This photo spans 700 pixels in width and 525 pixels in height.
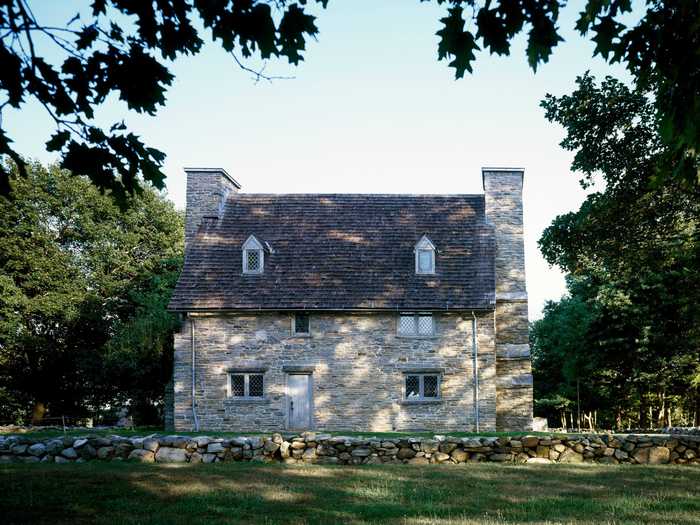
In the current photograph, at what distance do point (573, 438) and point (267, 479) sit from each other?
28.6 ft

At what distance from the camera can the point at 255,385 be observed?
29.4 metres

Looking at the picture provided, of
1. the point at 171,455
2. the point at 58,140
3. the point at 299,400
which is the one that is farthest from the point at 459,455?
the point at 58,140

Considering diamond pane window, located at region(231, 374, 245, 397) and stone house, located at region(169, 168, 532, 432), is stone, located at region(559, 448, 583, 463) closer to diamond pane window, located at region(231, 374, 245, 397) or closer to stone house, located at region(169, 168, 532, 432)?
stone house, located at region(169, 168, 532, 432)

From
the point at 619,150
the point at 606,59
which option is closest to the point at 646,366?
the point at 619,150

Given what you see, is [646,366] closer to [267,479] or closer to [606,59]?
[267,479]

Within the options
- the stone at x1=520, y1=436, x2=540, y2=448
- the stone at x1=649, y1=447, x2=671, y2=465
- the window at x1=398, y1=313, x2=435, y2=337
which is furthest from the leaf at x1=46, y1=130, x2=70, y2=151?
the window at x1=398, y1=313, x2=435, y2=337

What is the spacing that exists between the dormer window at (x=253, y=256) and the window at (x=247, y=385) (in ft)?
14.2

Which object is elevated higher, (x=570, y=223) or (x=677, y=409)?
(x=570, y=223)

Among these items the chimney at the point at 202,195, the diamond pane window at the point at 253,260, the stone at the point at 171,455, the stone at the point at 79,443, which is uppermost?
the chimney at the point at 202,195

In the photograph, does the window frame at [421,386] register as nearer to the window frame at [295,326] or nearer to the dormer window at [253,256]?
the window frame at [295,326]

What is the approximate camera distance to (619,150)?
2228 cm

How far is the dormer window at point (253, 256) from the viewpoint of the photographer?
30.6 metres

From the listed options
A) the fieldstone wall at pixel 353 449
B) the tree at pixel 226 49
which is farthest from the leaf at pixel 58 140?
the fieldstone wall at pixel 353 449

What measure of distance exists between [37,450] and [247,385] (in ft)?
37.3
